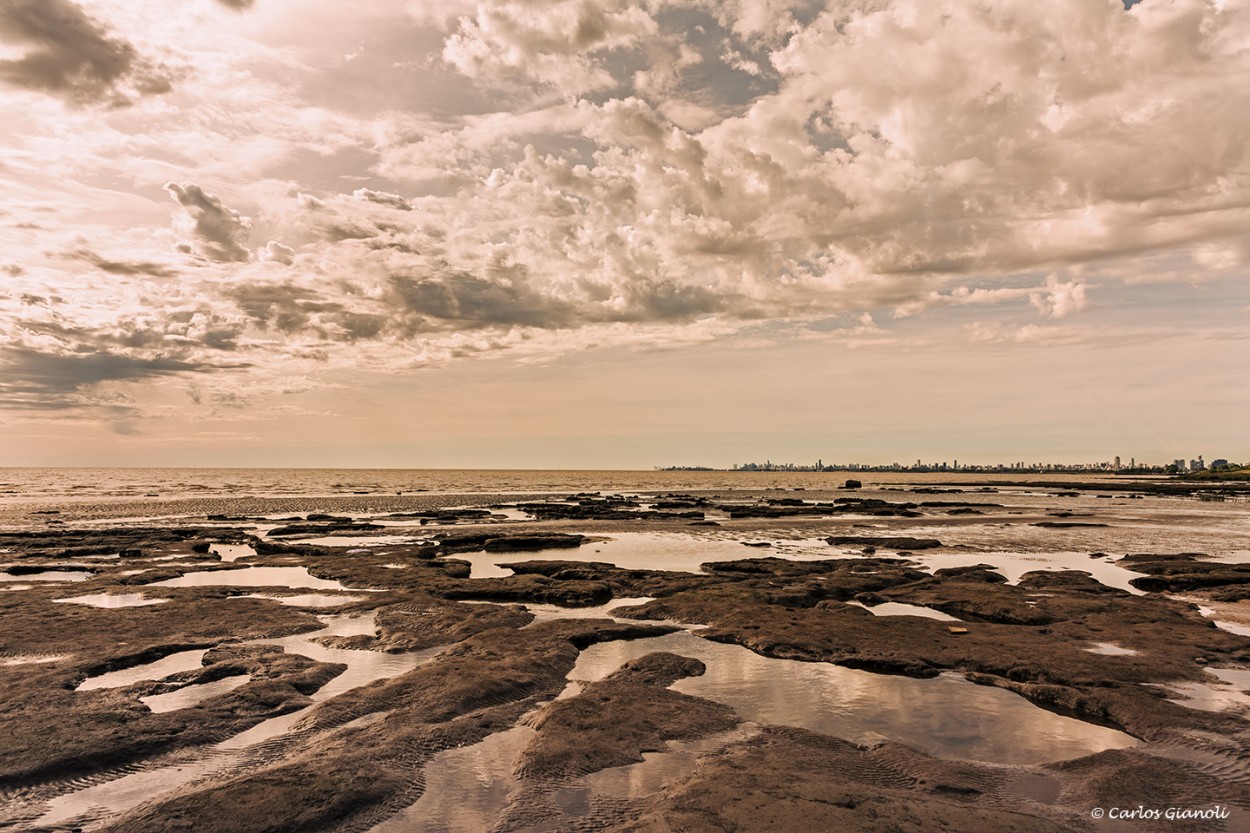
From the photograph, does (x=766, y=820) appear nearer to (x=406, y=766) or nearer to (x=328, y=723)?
(x=406, y=766)

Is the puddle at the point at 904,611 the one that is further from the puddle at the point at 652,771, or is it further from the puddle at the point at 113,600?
the puddle at the point at 113,600

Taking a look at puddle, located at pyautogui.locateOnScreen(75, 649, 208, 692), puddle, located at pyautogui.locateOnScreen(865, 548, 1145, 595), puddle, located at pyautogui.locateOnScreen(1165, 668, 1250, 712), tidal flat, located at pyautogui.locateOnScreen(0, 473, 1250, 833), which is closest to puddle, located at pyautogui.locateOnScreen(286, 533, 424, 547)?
tidal flat, located at pyautogui.locateOnScreen(0, 473, 1250, 833)

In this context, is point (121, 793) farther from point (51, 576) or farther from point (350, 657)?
point (51, 576)

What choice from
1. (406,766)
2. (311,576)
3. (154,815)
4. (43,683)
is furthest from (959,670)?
(311,576)

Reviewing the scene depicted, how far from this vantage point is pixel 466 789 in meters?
8.53

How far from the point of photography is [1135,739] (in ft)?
33.4

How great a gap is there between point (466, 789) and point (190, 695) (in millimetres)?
6733


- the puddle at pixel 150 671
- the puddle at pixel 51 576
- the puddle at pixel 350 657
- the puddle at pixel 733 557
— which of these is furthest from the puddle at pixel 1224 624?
the puddle at pixel 51 576

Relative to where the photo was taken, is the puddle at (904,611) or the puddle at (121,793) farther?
the puddle at (904,611)

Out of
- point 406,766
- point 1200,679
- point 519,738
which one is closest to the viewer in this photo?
point 406,766

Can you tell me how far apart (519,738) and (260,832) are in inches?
146

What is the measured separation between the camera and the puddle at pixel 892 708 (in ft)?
32.7

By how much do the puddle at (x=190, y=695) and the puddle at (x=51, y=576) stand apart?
660 inches

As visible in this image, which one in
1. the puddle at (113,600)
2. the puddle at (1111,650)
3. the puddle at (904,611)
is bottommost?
the puddle at (113,600)
